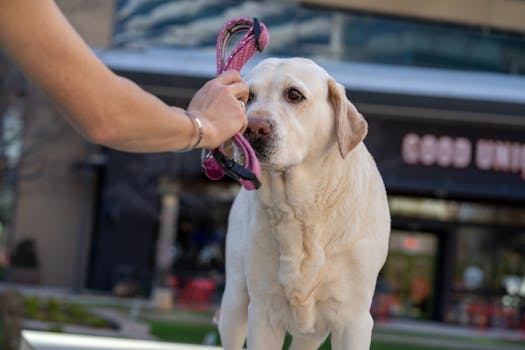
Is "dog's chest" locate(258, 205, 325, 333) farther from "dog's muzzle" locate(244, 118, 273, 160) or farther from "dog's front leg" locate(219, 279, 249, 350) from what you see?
"dog's front leg" locate(219, 279, 249, 350)

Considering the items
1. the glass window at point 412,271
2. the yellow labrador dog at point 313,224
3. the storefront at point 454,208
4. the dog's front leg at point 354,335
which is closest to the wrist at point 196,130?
Answer: the yellow labrador dog at point 313,224

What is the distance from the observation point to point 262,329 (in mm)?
4137

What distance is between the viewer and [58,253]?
30672mm

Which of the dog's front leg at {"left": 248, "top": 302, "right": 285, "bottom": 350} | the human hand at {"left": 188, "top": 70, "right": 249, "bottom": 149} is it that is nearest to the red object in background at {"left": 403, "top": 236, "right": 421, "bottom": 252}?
the dog's front leg at {"left": 248, "top": 302, "right": 285, "bottom": 350}

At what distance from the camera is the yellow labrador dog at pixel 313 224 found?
3734mm

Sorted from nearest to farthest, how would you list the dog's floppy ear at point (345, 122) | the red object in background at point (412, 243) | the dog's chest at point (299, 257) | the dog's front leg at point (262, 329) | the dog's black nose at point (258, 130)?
the dog's black nose at point (258, 130) < the dog's floppy ear at point (345, 122) < the dog's chest at point (299, 257) < the dog's front leg at point (262, 329) < the red object in background at point (412, 243)

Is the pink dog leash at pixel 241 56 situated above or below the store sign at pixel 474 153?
below

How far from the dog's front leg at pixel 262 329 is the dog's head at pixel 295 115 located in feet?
2.39

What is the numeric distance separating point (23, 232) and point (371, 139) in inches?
445

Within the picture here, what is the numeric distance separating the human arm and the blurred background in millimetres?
Answer: 23338

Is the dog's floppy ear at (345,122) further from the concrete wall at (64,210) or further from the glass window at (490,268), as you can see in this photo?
the concrete wall at (64,210)

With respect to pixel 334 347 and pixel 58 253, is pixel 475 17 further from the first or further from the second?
pixel 334 347

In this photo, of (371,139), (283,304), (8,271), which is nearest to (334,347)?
(283,304)

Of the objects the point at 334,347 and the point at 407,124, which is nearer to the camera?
the point at 334,347
